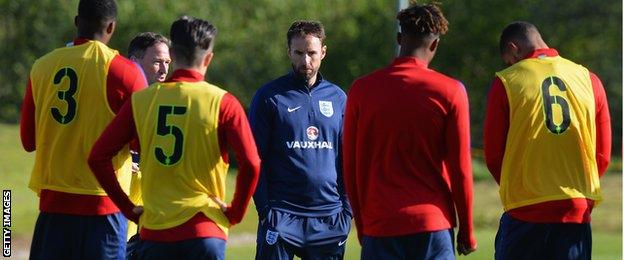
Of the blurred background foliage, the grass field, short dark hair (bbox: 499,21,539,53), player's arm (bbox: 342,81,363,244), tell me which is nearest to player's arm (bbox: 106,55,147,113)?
player's arm (bbox: 342,81,363,244)

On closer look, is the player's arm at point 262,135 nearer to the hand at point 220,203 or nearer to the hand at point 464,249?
the hand at point 464,249

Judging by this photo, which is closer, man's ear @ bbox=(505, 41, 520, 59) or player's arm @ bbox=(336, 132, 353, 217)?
man's ear @ bbox=(505, 41, 520, 59)

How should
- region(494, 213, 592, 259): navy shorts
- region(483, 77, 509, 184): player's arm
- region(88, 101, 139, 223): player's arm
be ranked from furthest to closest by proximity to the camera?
region(494, 213, 592, 259): navy shorts
region(483, 77, 509, 184): player's arm
region(88, 101, 139, 223): player's arm

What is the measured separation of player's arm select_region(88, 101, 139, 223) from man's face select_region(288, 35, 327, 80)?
2249mm

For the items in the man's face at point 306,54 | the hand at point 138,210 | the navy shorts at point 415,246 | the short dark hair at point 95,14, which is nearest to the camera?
the hand at point 138,210

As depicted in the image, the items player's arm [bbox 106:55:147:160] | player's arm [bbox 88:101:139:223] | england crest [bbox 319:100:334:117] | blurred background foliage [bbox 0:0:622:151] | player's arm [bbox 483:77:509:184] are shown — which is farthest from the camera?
blurred background foliage [bbox 0:0:622:151]

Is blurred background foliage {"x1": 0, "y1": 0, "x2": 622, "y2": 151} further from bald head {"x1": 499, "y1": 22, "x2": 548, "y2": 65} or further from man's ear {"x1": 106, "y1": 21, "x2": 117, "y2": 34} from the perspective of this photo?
man's ear {"x1": 106, "y1": 21, "x2": 117, "y2": 34}

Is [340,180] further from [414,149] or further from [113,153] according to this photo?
[113,153]

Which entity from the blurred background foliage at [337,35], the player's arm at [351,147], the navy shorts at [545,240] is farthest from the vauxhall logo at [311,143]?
the blurred background foliage at [337,35]

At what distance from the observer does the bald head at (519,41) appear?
8500 mm

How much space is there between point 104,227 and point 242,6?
37.2 meters

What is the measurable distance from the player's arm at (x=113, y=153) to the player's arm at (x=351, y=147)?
116 centimetres

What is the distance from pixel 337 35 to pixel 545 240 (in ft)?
120

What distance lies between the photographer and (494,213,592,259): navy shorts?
8.38 metres
